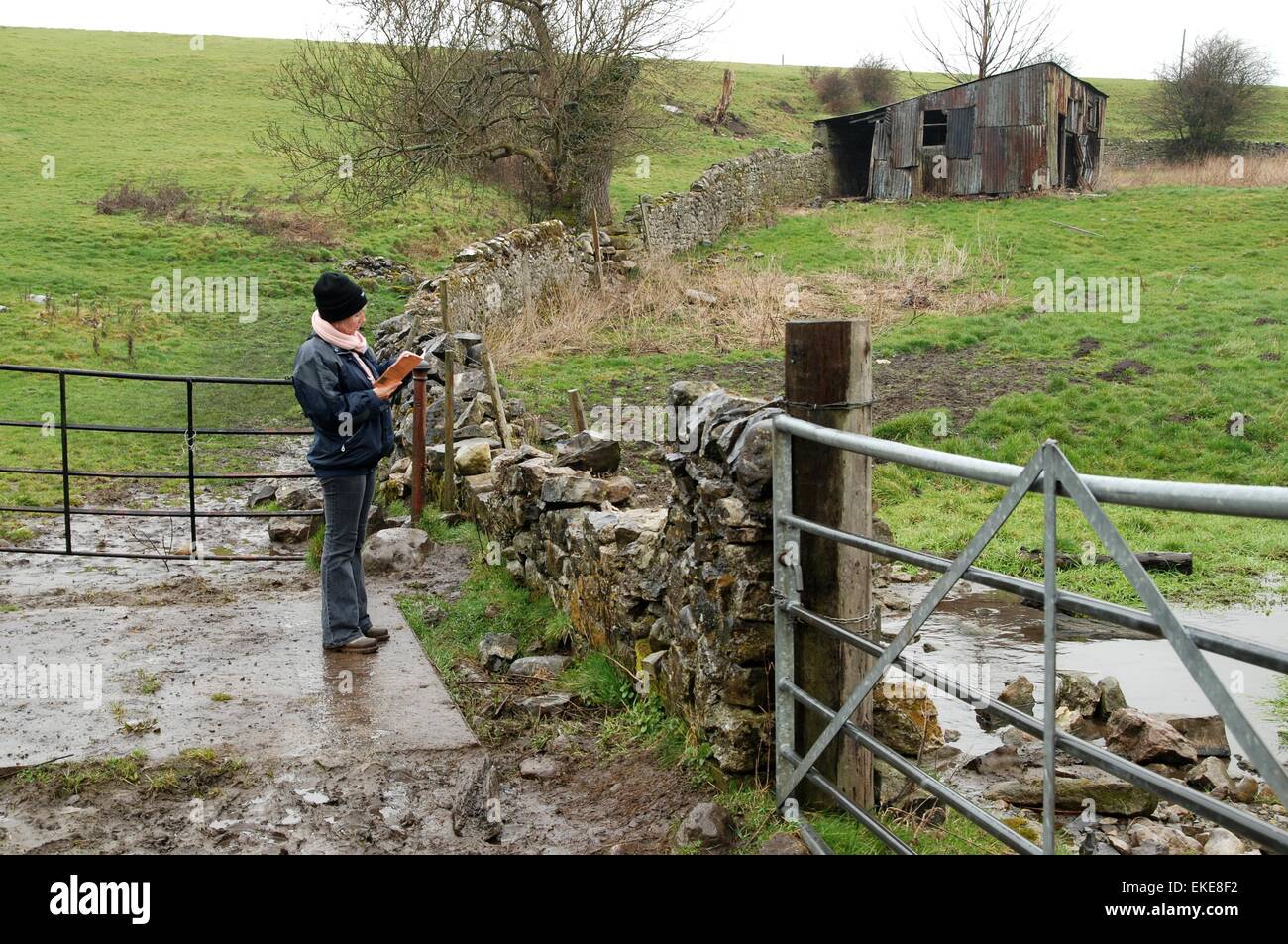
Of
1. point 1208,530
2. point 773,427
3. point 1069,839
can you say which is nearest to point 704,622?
point 773,427

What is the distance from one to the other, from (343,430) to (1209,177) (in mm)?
34030

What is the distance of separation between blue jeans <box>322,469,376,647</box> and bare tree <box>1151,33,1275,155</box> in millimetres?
50660

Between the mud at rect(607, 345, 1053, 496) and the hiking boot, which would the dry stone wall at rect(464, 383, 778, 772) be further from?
the mud at rect(607, 345, 1053, 496)

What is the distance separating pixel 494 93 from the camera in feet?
72.5

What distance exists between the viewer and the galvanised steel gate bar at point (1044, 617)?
2.04 meters

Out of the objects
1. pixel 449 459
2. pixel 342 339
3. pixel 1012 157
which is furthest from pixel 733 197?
pixel 342 339

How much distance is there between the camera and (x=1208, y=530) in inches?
430

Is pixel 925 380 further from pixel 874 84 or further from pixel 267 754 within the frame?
pixel 874 84

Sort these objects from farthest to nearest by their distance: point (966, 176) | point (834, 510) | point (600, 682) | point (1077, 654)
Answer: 1. point (966, 176)
2. point (1077, 654)
3. point (600, 682)
4. point (834, 510)

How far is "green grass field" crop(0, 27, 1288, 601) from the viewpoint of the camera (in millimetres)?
12320

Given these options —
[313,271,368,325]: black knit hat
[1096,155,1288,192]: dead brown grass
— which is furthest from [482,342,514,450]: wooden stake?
[1096,155,1288,192]: dead brown grass

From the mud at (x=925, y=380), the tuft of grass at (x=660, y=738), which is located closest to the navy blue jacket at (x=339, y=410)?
the tuft of grass at (x=660, y=738)

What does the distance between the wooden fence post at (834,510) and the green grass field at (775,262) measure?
20.0 feet

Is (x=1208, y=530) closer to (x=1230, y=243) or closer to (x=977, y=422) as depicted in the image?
(x=977, y=422)
